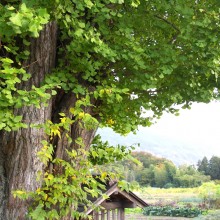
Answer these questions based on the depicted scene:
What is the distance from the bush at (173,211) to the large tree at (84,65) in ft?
114

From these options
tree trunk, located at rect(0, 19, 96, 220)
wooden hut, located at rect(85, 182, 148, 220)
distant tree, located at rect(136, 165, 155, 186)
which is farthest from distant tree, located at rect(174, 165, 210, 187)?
tree trunk, located at rect(0, 19, 96, 220)

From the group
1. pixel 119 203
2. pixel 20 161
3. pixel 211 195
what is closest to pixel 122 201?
pixel 119 203

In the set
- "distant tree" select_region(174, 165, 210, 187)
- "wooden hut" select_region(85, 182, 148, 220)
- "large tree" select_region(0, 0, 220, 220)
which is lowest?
"wooden hut" select_region(85, 182, 148, 220)

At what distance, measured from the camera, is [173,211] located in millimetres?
40875

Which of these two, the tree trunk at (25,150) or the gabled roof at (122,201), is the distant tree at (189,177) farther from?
the tree trunk at (25,150)

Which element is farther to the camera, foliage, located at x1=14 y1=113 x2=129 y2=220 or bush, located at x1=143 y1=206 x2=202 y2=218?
bush, located at x1=143 y1=206 x2=202 y2=218

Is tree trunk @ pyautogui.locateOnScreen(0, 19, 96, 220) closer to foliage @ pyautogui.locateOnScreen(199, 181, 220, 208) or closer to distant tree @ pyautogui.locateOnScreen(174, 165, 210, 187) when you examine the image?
foliage @ pyautogui.locateOnScreen(199, 181, 220, 208)

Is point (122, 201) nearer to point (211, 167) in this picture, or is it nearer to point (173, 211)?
point (173, 211)

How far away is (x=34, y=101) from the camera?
4867mm

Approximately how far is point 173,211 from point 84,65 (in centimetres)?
3745

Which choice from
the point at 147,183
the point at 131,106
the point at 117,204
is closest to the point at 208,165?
the point at 147,183

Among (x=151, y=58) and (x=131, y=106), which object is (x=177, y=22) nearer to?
(x=151, y=58)

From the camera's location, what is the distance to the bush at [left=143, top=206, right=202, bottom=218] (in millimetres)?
39544

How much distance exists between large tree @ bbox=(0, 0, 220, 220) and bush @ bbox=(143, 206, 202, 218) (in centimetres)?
3475
